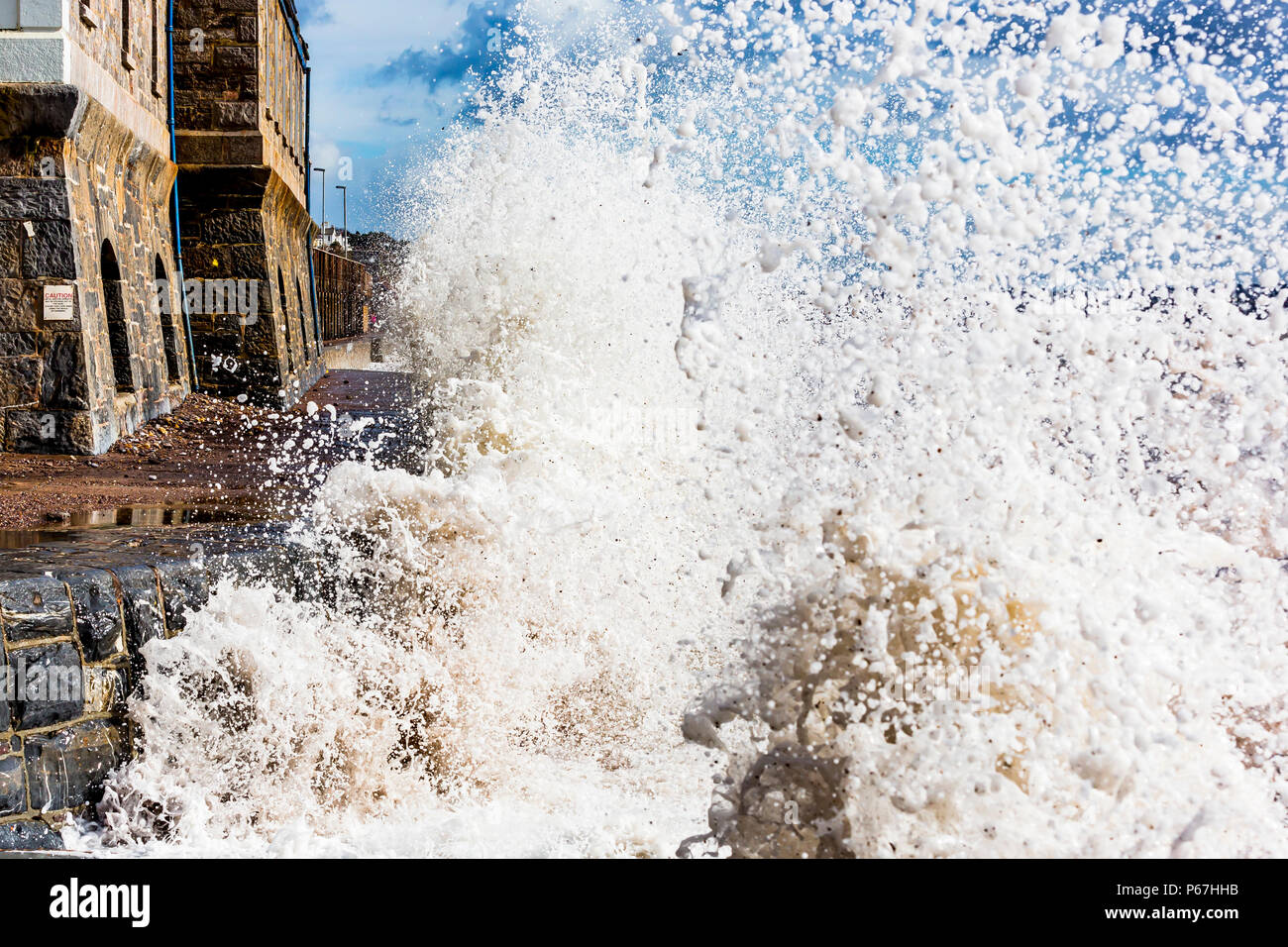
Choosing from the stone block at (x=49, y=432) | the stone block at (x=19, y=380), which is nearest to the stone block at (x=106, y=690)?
the stone block at (x=49, y=432)

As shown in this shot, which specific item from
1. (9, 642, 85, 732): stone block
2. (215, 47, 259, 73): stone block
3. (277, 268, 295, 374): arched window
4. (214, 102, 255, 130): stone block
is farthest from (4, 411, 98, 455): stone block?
(215, 47, 259, 73): stone block

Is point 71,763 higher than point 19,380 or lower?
lower

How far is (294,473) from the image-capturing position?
8133 millimetres

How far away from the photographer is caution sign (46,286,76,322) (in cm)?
779

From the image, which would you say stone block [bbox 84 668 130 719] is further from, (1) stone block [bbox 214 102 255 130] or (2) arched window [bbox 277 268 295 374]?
(2) arched window [bbox 277 268 295 374]

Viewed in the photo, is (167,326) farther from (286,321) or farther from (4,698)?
(4,698)

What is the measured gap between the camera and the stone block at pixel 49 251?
7.68 m

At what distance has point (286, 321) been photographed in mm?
14203

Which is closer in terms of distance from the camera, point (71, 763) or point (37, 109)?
point (71, 763)

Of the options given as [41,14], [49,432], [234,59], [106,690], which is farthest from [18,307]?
[234,59]

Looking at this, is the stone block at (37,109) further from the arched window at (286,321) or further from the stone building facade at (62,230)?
the arched window at (286,321)

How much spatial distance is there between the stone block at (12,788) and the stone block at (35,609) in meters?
0.41

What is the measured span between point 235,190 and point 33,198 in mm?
5061

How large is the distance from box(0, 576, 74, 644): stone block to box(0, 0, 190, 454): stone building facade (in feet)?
15.4
